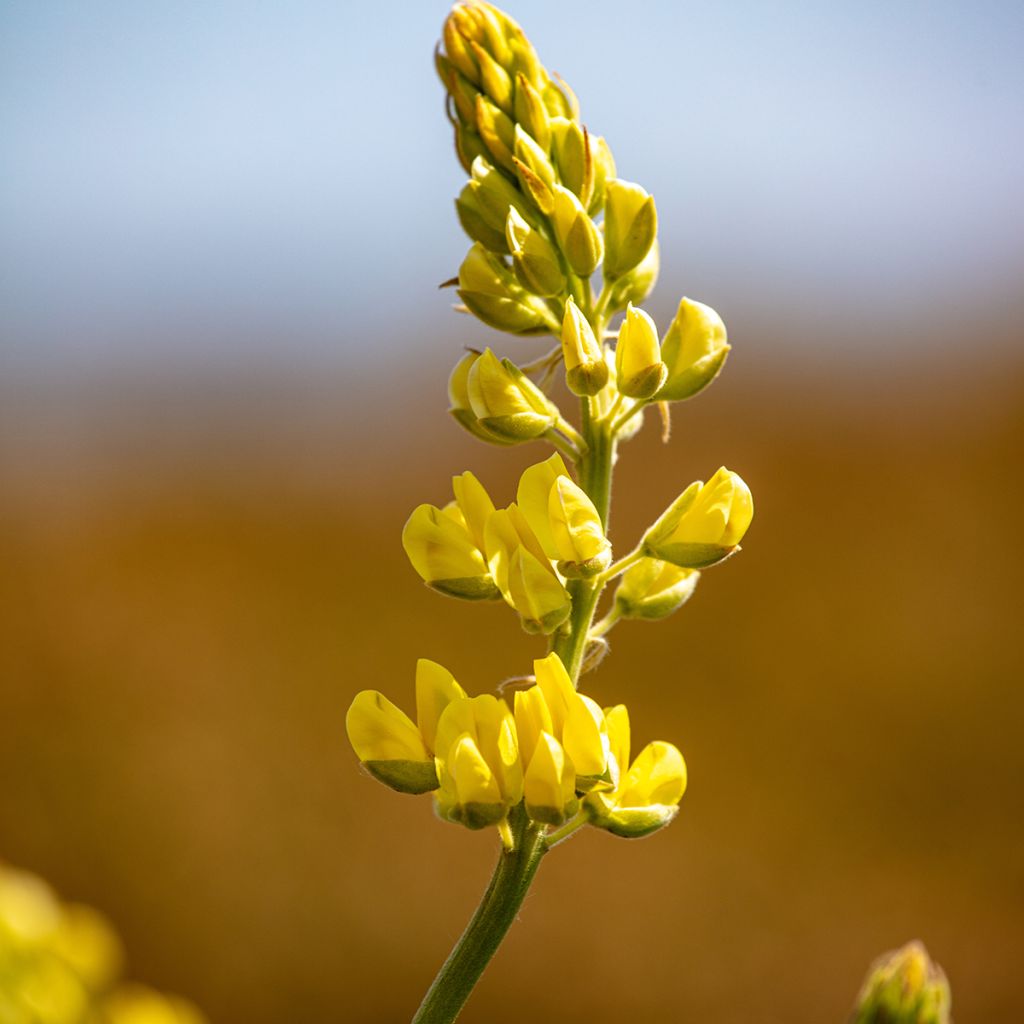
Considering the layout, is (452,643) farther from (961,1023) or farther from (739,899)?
(961,1023)

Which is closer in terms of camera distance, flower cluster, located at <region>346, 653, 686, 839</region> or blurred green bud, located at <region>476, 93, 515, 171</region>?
flower cluster, located at <region>346, 653, 686, 839</region>

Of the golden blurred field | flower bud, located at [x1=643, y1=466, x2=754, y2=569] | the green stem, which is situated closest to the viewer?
the green stem

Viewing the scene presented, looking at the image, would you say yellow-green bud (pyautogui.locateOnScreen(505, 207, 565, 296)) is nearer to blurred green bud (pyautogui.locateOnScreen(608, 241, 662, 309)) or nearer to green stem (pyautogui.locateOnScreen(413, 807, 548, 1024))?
blurred green bud (pyautogui.locateOnScreen(608, 241, 662, 309))

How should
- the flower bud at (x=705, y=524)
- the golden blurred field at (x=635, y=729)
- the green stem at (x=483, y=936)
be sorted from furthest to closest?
the golden blurred field at (x=635, y=729) → the flower bud at (x=705, y=524) → the green stem at (x=483, y=936)

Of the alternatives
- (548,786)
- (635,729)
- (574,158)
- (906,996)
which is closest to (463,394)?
(574,158)

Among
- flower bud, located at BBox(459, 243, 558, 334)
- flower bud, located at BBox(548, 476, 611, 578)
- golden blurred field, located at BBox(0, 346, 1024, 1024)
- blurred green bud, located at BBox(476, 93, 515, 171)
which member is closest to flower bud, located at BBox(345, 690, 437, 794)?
flower bud, located at BBox(548, 476, 611, 578)

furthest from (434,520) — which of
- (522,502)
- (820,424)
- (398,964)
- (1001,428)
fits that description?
(1001,428)

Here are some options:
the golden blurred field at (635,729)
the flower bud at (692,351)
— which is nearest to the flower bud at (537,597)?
the flower bud at (692,351)

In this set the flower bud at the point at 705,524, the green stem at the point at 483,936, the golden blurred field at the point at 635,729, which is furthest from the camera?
the golden blurred field at the point at 635,729

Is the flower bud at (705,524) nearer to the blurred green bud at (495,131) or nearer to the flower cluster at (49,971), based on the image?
the blurred green bud at (495,131)
